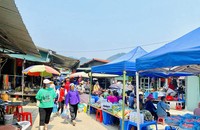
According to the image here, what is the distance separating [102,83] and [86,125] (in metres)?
21.2

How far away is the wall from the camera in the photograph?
46.2 feet

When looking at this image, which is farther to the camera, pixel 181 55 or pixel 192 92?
pixel 192 92

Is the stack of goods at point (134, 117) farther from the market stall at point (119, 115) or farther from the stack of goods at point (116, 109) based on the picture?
the stack of goods at point (116, 109)

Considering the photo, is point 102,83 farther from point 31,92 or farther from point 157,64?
point 157,64

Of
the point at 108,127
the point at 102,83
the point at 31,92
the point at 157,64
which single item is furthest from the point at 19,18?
the point at 102,83

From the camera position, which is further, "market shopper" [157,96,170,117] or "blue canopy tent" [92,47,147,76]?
"market shopper" [157,96,170,117]

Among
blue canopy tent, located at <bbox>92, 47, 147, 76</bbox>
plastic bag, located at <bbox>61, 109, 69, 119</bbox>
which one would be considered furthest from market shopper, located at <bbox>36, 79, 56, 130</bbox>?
plastic bag, located at <bbox>61, 109, 69, 119</bbox>

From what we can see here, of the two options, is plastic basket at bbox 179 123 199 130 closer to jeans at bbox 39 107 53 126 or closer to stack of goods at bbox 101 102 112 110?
jeans at bbox 39 107 53 126

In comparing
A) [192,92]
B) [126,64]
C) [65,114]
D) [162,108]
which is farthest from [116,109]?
[192,92]

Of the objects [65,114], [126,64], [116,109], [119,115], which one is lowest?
[65,114]

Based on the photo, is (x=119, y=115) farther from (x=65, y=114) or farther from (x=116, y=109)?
(x=65, y=114)

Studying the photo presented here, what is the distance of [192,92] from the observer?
1437cm

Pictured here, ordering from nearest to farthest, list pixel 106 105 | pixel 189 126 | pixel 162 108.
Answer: pixel 189 126
pixel 162 108
pixel 106 105

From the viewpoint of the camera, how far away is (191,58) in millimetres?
4262
